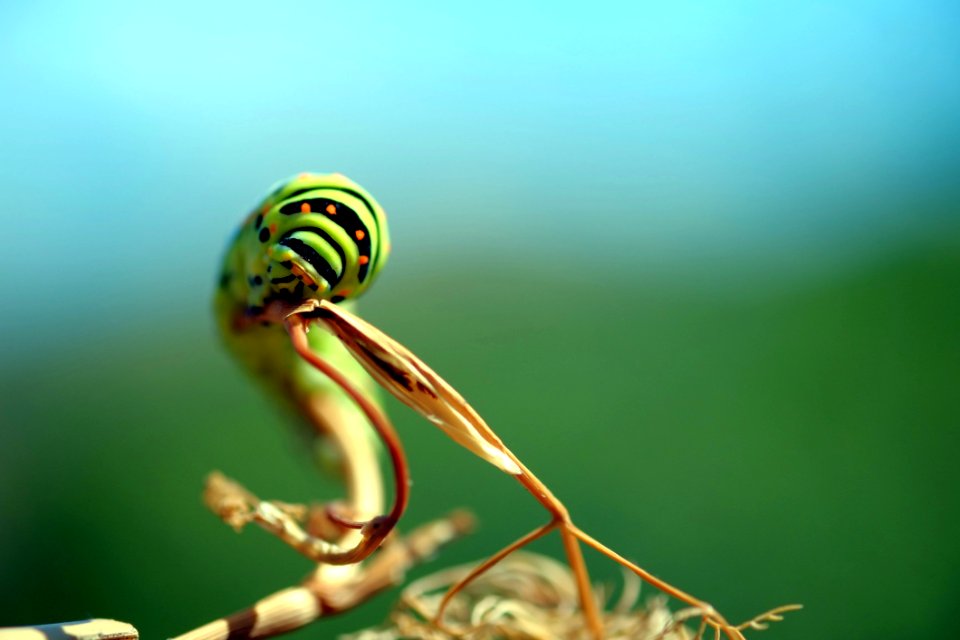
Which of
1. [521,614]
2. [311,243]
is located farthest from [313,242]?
[521,614]

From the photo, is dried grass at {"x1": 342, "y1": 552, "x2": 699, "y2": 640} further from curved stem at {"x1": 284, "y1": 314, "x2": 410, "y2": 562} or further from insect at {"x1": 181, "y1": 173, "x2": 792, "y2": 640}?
curved stem at {"x1": 284, "y1": 314, "x2": 410, "y2": 562}

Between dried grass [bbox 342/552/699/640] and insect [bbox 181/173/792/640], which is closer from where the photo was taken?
insect [bbox 181/173/792/640]

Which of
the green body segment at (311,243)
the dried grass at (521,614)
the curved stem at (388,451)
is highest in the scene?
the green body segment at (311,243)

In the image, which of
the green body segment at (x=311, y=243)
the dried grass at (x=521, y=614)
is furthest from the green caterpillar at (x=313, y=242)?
the dried grass at (x=521, y=614)

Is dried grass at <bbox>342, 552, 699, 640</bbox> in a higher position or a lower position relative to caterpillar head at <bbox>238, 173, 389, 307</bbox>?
lower

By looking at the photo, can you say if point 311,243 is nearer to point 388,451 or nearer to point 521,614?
point 388,451

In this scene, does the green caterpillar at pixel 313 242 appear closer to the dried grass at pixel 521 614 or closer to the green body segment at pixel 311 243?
the green body segment at pixel 311 243

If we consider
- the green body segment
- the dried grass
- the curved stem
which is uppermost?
the green body segment

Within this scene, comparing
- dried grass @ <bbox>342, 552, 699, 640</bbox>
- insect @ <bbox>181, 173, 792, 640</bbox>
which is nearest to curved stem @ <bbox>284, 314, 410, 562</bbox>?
insect @ <bbox>181, 173, 792, 640</bbox>

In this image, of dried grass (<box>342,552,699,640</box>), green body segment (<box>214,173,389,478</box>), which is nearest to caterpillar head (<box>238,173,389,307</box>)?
green body segment (<box>214,173,389,478</box>)
